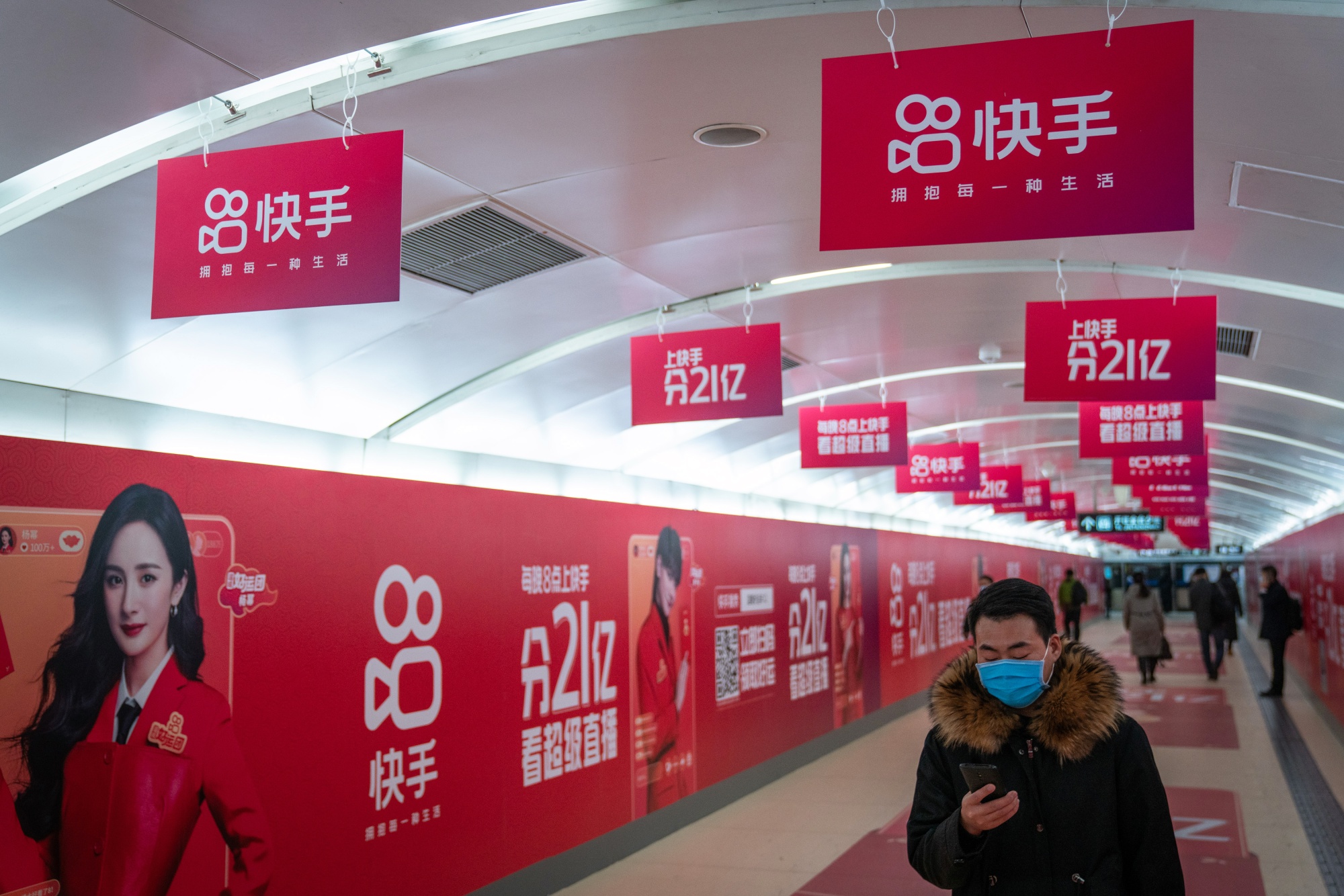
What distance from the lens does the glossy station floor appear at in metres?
6.89

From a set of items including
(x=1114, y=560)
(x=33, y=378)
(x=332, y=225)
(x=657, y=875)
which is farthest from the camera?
(x=1114, y=560)

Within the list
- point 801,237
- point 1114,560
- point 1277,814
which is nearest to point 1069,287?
point 801,237

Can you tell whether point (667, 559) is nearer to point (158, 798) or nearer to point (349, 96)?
point (158, 798)

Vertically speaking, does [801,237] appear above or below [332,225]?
above

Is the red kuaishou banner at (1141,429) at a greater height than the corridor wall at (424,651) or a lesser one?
greater

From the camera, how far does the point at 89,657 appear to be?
13.7ft

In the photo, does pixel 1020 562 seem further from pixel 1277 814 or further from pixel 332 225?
pixel 332 225

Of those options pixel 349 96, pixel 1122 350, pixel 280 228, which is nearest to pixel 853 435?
pixel 1122 350

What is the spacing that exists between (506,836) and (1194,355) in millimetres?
4829

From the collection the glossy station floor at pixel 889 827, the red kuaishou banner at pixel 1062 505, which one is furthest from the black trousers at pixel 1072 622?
the glossy station floor at pixel 889 827

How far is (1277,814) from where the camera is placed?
8.41m

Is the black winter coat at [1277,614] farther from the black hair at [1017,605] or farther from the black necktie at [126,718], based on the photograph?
the black necktie at [126,718]

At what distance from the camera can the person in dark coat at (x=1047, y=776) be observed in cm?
246

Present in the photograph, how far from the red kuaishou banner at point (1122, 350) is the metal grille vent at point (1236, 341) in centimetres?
290
